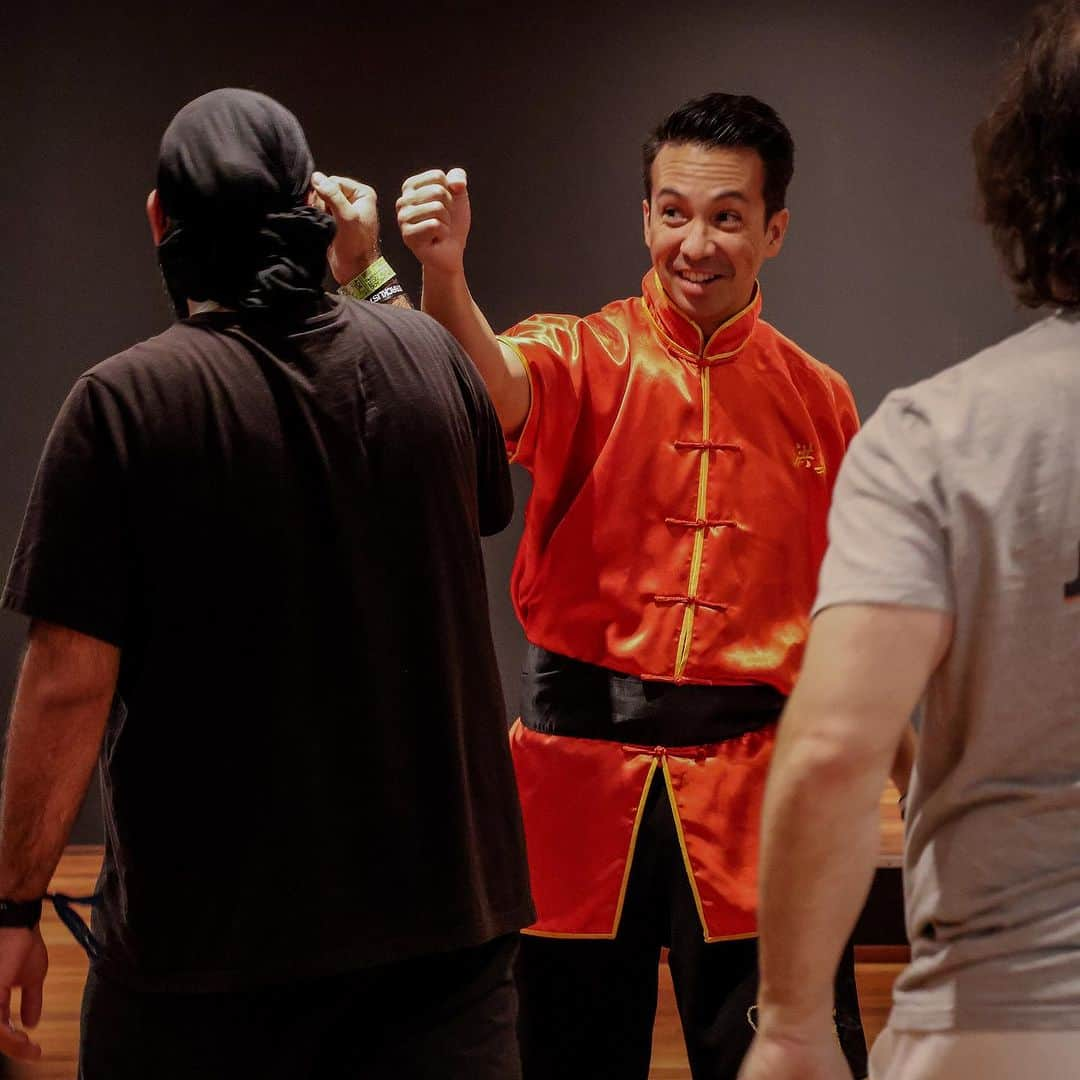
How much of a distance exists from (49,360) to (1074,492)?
3.54m

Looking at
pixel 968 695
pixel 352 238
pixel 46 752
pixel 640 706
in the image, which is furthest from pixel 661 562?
pixel 968 695

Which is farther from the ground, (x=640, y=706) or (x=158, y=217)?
(x=158, y=217)

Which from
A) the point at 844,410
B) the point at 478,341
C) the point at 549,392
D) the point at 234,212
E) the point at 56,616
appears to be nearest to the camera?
the point at 56,616

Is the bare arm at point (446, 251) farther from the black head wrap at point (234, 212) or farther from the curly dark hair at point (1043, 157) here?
the curly dark hair at point (1043, 157)

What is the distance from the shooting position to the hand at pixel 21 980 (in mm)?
1382

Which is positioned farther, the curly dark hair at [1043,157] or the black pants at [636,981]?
the black pants at [636,981]

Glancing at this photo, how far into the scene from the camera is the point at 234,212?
144 cm

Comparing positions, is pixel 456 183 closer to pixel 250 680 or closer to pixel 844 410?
pixel 844 410

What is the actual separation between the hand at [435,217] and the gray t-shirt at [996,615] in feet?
3.43

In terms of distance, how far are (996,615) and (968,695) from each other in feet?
0.20

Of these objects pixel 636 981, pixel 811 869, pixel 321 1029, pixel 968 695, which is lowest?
pixel 636 981

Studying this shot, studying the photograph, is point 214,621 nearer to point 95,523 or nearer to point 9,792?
point 95,523

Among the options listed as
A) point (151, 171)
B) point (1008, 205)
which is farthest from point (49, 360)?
point (1008, 205)

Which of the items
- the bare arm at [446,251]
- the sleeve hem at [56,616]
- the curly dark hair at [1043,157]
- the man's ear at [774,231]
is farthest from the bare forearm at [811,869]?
the man's ear at [774,231]
